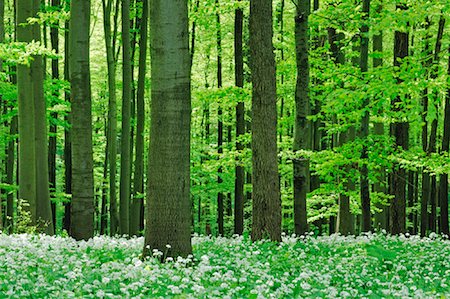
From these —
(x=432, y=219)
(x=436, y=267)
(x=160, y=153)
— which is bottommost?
(x=432, y=219)

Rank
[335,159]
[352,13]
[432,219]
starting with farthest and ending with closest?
[432,219], [335,159], [352,13]

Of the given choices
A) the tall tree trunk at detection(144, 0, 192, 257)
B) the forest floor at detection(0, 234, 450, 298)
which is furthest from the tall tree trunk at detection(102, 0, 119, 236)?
the tall tree trunk at detection(144, 0, 192, 257)

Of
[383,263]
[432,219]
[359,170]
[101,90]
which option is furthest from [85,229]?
[101,90]

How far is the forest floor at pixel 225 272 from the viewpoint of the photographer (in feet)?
19.3

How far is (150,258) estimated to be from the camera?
800 centimetres

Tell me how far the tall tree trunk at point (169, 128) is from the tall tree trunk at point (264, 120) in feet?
10.3

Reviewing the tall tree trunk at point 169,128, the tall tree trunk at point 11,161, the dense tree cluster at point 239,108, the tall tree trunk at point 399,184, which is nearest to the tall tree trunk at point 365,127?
the dense tree cluster at point 239,108

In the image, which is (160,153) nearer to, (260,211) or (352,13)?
(260,211)

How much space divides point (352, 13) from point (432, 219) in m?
16.4

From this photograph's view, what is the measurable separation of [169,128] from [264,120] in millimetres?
3507

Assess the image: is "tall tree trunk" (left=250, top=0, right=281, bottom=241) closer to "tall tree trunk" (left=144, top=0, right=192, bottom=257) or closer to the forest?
the forest

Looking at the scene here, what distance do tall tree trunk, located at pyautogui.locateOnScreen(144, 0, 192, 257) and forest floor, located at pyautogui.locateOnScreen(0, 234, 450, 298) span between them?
1.63 feet

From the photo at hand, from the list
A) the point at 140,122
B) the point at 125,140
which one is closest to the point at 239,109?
the point at 140,122

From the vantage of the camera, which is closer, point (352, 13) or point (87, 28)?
point (87, 28)
